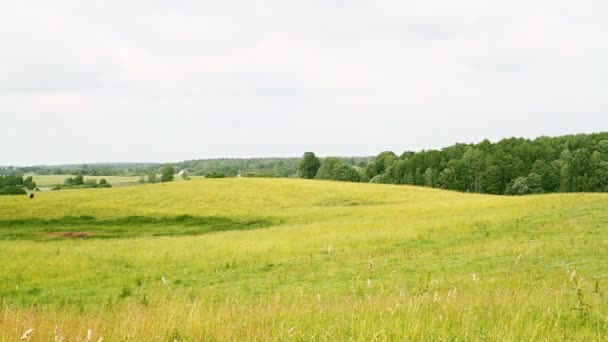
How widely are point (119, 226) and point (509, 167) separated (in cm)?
8851

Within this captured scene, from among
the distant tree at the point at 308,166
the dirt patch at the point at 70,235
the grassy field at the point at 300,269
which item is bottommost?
the dirt patch at the point at 70,235

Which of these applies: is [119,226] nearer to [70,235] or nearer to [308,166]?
[70,235]

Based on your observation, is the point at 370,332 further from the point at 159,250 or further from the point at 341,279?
the point at 159,250

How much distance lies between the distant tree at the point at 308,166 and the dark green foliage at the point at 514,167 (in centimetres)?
2046

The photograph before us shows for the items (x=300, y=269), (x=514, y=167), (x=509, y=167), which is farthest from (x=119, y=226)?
(x=514, y=167)

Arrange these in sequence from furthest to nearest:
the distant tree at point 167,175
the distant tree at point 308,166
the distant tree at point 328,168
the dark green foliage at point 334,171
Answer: the distant tree at point 308,166
the distant tree at point 328,168
the dark green foliage at point 334,171
the distant tree at point 167,175

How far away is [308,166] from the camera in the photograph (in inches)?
5527

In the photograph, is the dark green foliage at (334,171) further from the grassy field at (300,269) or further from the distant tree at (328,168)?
the grassy field at (300,269)

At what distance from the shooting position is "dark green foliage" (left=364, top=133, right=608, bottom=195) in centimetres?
10231

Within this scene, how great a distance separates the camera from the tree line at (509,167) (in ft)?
336

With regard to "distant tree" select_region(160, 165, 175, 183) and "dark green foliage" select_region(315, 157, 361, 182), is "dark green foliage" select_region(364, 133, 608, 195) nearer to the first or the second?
"dark green foliage" select_region(315, 157, 361, 182)

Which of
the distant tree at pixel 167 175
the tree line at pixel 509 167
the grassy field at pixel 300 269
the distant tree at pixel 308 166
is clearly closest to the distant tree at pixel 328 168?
the tree line at pixel 509 167

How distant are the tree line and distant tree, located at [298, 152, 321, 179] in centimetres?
622

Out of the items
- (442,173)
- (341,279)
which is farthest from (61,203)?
(442,173)
